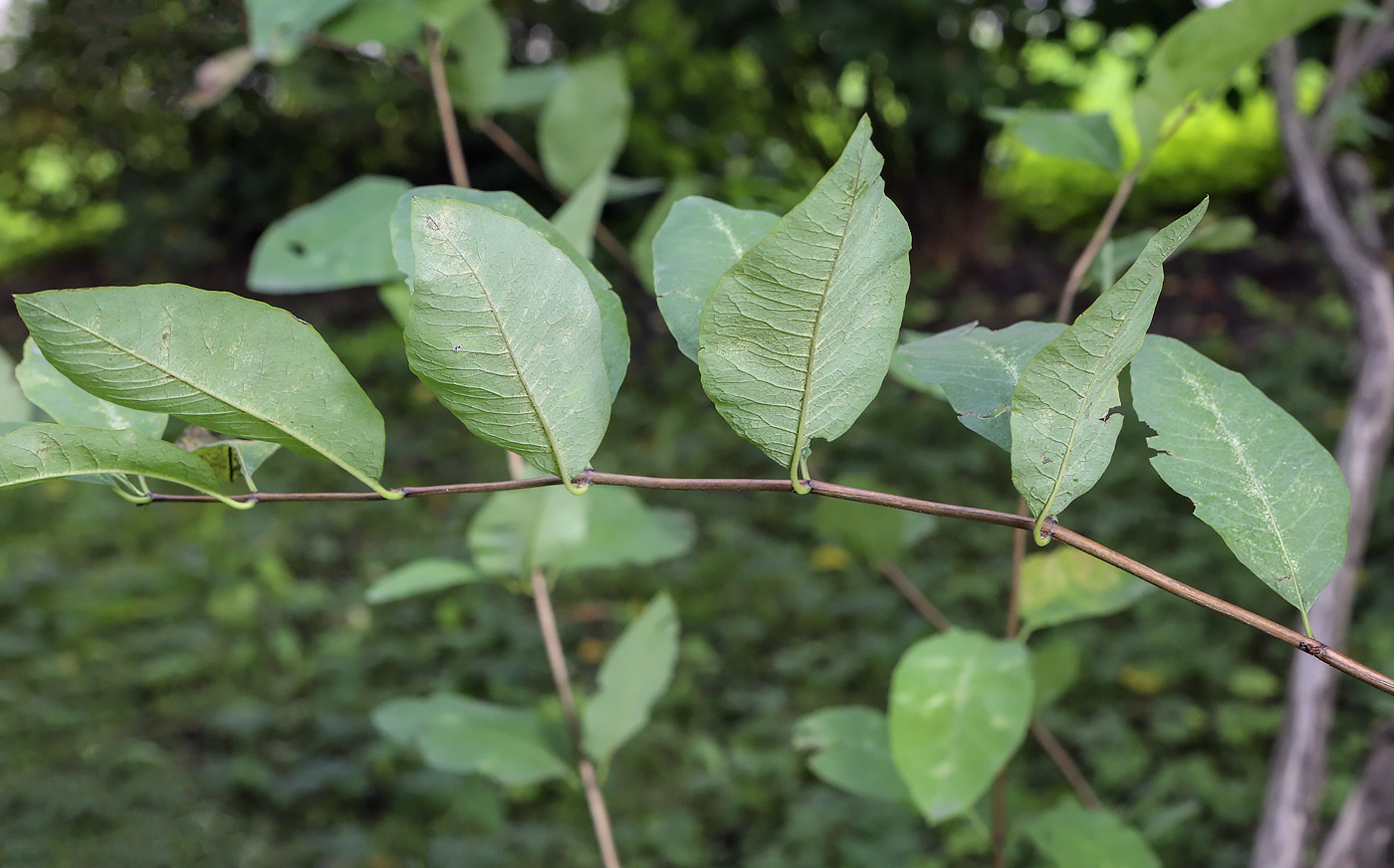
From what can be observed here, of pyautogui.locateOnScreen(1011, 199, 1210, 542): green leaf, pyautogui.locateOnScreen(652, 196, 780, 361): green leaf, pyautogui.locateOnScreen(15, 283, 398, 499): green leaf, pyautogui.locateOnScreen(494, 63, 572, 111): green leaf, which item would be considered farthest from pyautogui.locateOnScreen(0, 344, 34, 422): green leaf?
pyautogui.locateOnScreen(494, 63, 572, 111): green leaf

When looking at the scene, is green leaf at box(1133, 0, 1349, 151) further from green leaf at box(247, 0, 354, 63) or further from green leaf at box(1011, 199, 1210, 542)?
green leaf at box(247, 0, 354, 63)

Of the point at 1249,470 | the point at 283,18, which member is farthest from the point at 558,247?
the point at 283,18

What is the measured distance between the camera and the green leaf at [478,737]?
2.69ft

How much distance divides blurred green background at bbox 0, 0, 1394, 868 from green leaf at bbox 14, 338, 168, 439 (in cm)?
60

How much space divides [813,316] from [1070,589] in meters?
0.48

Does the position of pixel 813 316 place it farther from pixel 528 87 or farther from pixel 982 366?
pixel 528 87

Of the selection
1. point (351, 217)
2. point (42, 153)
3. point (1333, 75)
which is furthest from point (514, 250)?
point (42, 153)

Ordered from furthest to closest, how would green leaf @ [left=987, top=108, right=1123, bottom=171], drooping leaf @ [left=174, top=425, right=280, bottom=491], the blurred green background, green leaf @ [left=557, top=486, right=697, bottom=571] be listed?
1. the blurred green background
2. green leaf @ [left=557, top=486, right=697, bottom=571]
3. green leaf @ [left=987, top=108, right=1123, bottom=171]
4. drooping leaf @ [left=174, top=425, right=280, bottom=491]

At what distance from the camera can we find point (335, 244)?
707 mm

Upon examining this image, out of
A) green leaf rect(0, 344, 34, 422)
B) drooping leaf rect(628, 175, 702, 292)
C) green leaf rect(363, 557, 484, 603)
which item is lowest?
green leaf rect(363, 557, 484, 603)

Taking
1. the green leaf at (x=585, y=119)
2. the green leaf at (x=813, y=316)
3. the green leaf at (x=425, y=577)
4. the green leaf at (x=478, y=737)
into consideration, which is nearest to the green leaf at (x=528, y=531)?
the green leaf at (x=425, y=577)

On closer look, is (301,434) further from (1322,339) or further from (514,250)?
(1322,339)

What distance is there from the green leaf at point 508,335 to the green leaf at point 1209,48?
0.40 m

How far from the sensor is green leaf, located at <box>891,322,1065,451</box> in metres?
0.34
